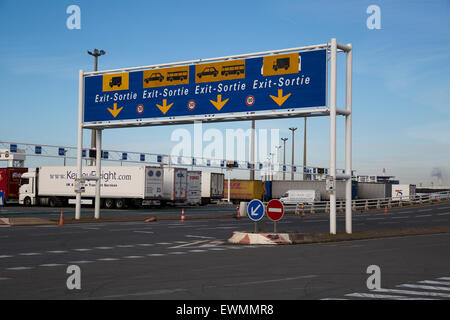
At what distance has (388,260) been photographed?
14.5 metres

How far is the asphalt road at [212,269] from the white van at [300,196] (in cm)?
4598

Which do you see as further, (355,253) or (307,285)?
(355,253)

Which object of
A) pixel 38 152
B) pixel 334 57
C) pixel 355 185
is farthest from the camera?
pixel 355 185

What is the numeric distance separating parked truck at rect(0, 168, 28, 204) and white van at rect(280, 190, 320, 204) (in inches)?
1131

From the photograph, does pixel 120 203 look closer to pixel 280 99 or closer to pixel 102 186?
pixel 102 186

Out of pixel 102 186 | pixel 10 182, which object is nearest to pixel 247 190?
pixel 102 186

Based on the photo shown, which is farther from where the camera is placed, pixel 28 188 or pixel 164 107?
pixel 28 188

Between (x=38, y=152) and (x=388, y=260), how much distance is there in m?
54.1

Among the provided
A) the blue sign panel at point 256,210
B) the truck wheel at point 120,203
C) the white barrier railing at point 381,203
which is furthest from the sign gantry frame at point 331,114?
the white barrier railing at point 381,203

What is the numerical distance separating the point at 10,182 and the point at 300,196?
31.1 metres

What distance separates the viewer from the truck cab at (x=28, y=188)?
185 ft

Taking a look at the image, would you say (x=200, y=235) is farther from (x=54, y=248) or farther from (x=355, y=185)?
(x=355, y=185)

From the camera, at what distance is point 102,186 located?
5300 centimetres
